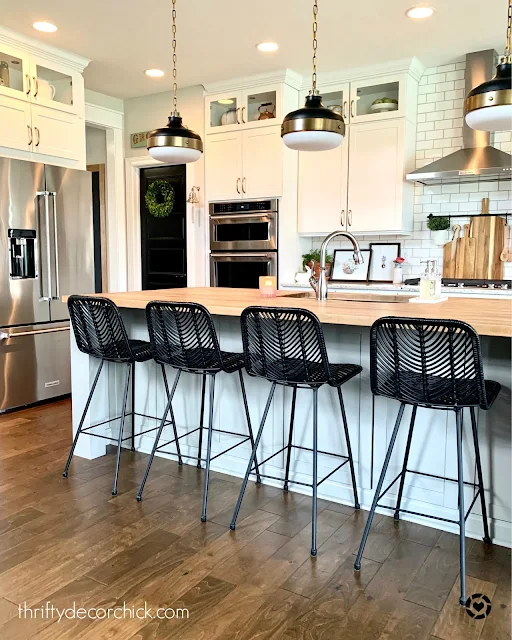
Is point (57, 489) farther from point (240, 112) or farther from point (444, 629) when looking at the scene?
point (240, 112)

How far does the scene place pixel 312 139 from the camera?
277 cm

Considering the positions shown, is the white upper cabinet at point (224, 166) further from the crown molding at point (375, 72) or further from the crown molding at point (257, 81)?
the crown molding at point (375, 72)

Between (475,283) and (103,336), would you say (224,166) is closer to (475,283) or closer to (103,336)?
(475,283)

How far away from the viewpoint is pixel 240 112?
5238mm

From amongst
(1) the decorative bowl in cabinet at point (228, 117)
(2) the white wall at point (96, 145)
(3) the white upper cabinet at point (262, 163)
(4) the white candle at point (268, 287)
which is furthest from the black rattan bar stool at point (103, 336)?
(2) the white wall at point (96, 145)

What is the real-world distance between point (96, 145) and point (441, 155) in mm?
3636

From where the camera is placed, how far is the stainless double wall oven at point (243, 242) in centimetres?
518

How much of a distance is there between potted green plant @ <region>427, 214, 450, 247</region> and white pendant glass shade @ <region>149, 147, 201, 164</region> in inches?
95.2

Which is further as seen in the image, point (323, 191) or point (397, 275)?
point (323, 191)

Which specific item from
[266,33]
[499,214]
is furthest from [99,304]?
[499,214]

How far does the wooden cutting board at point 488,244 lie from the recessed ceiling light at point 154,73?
304 cm

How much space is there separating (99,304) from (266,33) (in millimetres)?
2567

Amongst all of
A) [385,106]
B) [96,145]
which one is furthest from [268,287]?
[96,145]

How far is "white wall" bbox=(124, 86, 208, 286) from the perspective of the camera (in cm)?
551
